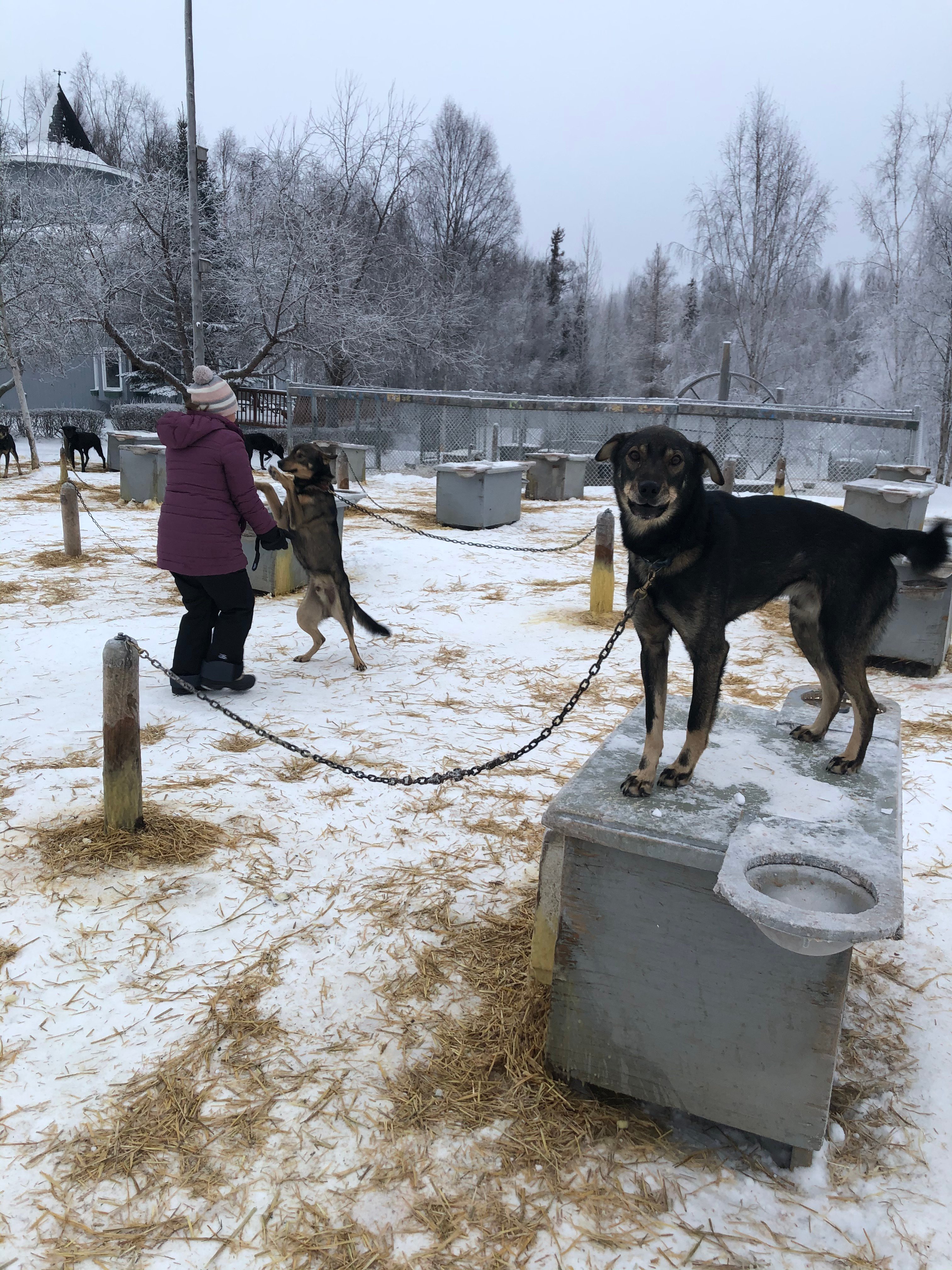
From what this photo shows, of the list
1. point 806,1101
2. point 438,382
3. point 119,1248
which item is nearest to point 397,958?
point 119,1248

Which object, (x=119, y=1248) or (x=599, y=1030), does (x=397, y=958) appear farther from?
(x=119, y=1248)

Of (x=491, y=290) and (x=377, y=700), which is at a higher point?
(x=491, y=290)

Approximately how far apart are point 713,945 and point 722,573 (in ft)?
3.90

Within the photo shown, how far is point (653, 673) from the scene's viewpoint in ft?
9.42

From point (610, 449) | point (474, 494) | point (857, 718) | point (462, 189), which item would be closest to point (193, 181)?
point (474, 494)

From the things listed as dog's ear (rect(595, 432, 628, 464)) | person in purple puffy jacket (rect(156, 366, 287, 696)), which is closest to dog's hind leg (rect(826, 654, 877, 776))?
dog's ear (rect(595, 432, 628, 464))

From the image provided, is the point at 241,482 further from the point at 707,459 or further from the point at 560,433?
the point at 560,433

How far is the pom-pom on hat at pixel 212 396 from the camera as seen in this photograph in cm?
541

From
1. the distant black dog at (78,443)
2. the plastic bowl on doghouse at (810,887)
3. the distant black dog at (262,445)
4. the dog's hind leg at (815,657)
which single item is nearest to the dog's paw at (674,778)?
the plastic bowl on doghouse at (810,887)

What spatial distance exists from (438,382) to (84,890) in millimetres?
36204

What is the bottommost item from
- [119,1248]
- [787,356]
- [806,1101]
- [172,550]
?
[119,1248]

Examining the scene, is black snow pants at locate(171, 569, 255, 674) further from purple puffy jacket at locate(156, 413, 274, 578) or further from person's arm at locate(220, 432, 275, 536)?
person's arm at locate(220, 432, 275, 536)

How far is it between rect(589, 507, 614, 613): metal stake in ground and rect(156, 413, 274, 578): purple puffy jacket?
372 centimetres

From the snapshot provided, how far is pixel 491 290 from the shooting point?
45.5 meters
